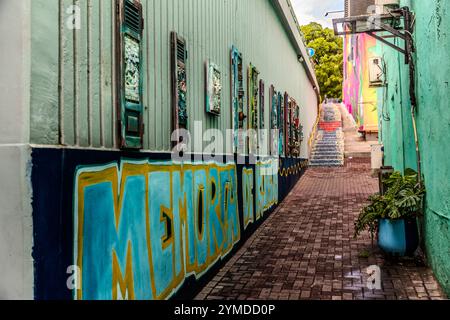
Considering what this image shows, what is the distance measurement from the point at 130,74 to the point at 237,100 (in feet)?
12.7

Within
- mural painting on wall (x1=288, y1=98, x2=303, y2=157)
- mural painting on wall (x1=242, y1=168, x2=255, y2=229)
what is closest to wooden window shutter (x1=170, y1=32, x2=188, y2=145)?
mural painting on wall (x1=242, y1=168, x2=255, y2=229)

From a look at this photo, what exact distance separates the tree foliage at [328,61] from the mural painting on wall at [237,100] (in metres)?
35.5

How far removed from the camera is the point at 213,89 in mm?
5543

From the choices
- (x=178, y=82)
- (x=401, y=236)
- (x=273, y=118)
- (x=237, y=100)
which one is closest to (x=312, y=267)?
(x=401, y=236)

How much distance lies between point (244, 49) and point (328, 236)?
3841 millimetres

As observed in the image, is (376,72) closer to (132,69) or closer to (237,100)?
(237,100)

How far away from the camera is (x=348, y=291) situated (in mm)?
4789

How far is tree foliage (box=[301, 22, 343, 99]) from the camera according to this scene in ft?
133

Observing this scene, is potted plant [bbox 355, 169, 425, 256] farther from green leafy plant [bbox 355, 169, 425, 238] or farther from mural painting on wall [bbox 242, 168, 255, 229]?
mural painting on wall [bbox 242, 168, 255, 229]

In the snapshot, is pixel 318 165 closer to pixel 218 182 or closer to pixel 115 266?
pixel 218 182

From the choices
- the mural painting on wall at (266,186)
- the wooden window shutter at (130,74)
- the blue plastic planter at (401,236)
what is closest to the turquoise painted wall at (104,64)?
the wooden window shutter at (130,74)
